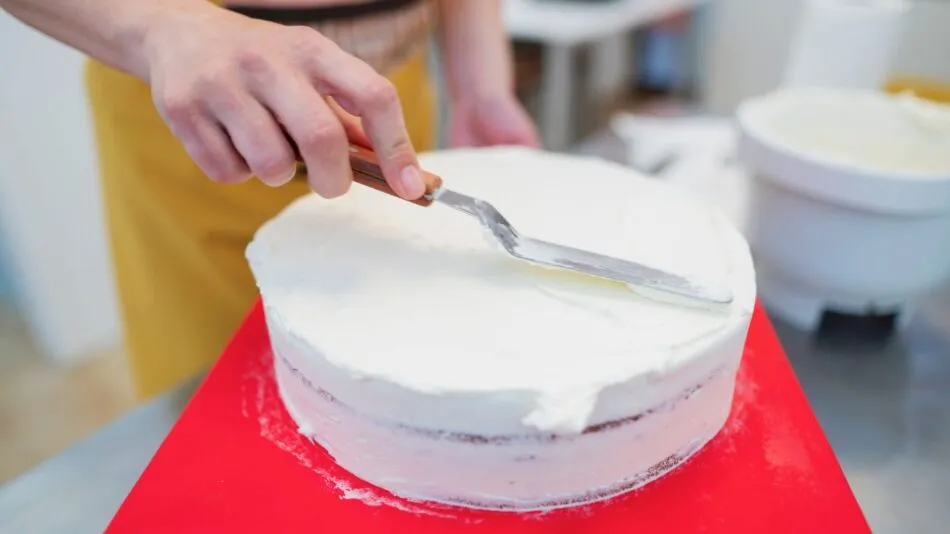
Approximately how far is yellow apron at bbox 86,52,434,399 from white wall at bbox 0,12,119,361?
2.91 feet

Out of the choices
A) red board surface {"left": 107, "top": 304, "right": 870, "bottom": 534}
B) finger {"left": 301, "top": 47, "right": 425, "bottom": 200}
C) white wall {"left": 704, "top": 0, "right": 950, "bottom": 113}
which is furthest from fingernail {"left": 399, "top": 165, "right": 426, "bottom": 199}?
white wall {"left": 704, "top": 0, "right": 950, "bottom": 113}

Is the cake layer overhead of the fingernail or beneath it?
beneath

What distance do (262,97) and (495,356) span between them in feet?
0.85

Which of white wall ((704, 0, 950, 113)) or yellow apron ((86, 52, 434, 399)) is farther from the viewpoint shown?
white wall ((704, 0, 950, 113))

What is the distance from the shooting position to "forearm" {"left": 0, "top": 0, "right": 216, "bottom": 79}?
2.01 feet

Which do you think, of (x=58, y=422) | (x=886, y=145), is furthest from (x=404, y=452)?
(x=58, y=422)

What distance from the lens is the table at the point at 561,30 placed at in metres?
2.14

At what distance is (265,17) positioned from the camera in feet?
3.02

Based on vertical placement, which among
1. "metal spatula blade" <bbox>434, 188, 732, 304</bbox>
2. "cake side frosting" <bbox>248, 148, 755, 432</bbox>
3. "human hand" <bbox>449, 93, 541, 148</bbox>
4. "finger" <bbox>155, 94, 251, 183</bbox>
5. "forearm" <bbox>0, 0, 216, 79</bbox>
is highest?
"forearm" <bbox>0, 0, 216, 79</bbox>

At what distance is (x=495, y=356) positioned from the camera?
1.83 ft

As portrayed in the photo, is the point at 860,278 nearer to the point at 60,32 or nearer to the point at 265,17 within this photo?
the point at 265,17

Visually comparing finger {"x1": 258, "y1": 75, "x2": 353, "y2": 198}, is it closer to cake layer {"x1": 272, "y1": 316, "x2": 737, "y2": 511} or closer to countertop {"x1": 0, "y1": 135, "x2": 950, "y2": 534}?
cake layer {"x1": 272, "y1": 316, "x2": 737, "y2": 511}

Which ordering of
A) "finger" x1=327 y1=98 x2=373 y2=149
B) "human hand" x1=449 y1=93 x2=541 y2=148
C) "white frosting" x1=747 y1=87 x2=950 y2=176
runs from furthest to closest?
"human hand" x1=449 y1=93 x2=541 y2=148
"white frosting" x1=747 y1=87 x2=950 y2=176
"finger" x1=327 y1=98 x2=373 y2=149

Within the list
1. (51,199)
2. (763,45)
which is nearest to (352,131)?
(51,199)
